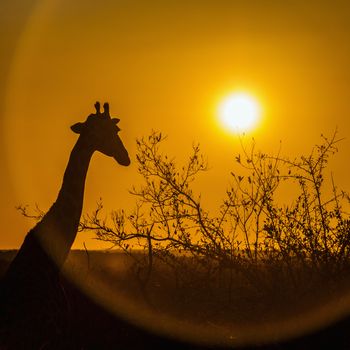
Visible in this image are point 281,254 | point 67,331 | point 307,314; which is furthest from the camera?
point 281,254

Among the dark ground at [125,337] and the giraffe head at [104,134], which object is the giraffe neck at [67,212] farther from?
the dark ground at [125,337]

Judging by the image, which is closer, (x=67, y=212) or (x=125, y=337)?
(x=125, y=337)

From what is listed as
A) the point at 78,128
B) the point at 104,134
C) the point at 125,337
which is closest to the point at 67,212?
the point at 78,128

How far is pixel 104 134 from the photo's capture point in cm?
946

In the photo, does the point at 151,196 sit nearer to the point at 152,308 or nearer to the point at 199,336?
the point at 152,308

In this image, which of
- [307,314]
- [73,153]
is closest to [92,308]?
[73,153]

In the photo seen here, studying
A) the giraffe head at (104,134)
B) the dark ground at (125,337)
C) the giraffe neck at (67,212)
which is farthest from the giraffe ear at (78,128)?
the dark ground at (125,337)

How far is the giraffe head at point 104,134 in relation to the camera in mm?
9211

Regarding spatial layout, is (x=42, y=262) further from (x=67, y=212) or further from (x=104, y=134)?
(x=104, y=134)

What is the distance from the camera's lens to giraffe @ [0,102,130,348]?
7047 mm

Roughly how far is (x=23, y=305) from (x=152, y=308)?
263cm

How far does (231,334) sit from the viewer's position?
26.0 ft

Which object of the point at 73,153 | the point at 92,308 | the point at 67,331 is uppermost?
the point at 73,153

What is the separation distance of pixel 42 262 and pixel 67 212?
108cm
